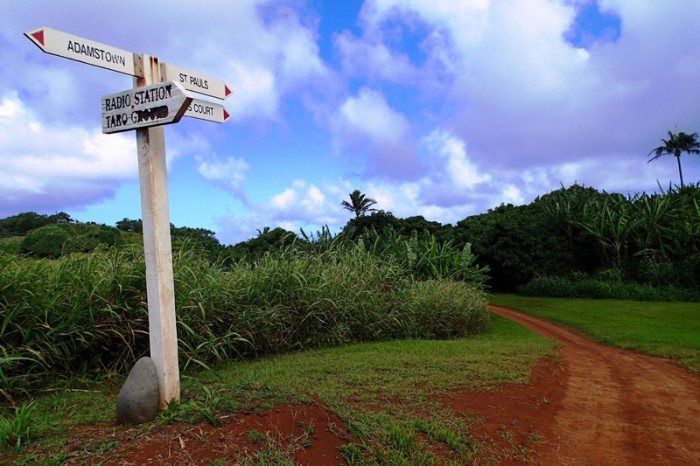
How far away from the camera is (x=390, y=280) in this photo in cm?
1143

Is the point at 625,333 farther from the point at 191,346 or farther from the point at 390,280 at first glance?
the point at 191,346

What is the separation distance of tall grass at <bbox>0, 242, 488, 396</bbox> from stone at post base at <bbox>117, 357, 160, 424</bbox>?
1.48 m

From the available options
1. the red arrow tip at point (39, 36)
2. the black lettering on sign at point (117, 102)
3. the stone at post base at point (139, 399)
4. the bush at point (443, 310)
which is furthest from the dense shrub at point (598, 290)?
the red arrow tip at point (39, 36)

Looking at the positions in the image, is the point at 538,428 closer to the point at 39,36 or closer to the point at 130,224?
the point at 39,36

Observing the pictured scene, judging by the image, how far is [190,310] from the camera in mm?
6797

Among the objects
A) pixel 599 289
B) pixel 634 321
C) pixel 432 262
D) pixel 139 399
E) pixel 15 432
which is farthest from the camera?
pixel 599 289

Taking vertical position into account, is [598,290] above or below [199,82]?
below

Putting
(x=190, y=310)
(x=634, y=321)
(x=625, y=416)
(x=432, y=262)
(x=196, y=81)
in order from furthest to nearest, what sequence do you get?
1. (x=432, y=262)
2. (x=634, y=321)
3. (x=190, y=310)
4. (x=625, y=416)
5. (x=196, y=81)

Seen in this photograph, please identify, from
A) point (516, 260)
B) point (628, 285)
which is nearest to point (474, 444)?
point (628, 285)

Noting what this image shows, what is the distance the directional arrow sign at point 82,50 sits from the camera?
370 centimetres

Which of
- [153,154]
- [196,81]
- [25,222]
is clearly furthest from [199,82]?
[25,222]

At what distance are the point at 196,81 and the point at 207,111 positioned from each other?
343 millimetres

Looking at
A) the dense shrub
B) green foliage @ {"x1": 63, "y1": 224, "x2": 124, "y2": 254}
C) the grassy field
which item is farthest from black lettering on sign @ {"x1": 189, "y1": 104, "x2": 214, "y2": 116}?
the dense shrub

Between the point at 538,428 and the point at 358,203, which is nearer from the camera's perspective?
the point at 538,428
